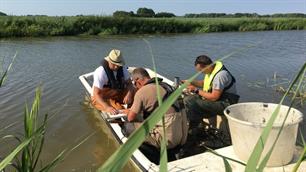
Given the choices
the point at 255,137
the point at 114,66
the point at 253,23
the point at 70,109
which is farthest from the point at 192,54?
the point at 253,23

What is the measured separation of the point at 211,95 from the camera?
4996 mm

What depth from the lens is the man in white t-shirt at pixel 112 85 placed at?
535cm

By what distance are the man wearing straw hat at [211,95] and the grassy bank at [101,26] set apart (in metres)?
19.0

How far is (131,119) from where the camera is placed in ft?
13.3

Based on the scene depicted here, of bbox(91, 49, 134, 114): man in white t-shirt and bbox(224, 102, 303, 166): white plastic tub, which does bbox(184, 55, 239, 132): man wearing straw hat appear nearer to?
bbox(91, 49, 134, 114): man in white t-shirt

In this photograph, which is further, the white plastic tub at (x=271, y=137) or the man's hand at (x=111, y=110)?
the man's hand at (x=111, y=110)

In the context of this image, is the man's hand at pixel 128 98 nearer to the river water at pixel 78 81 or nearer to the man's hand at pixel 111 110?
the man's hand at pixel 111 110

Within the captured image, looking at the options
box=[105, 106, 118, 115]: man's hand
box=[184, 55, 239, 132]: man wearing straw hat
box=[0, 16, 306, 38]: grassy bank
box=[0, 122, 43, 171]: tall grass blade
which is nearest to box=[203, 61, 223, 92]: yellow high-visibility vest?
box=[184, 55, 239, 132]: man wearing straw hat

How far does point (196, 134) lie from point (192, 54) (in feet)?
33.2

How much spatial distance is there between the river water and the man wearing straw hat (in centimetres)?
54

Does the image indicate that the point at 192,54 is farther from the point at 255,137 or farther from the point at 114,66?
the point at 255,137

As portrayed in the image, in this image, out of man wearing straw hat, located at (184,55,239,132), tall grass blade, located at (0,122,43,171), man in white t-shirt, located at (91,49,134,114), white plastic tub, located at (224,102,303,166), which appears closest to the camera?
tall grass blade, located at (0,122,43,171)

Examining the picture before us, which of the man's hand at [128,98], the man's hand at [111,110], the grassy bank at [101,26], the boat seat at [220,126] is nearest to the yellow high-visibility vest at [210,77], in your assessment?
the boat seat at [220,126]

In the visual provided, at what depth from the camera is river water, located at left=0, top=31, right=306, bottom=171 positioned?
17.8 feet
